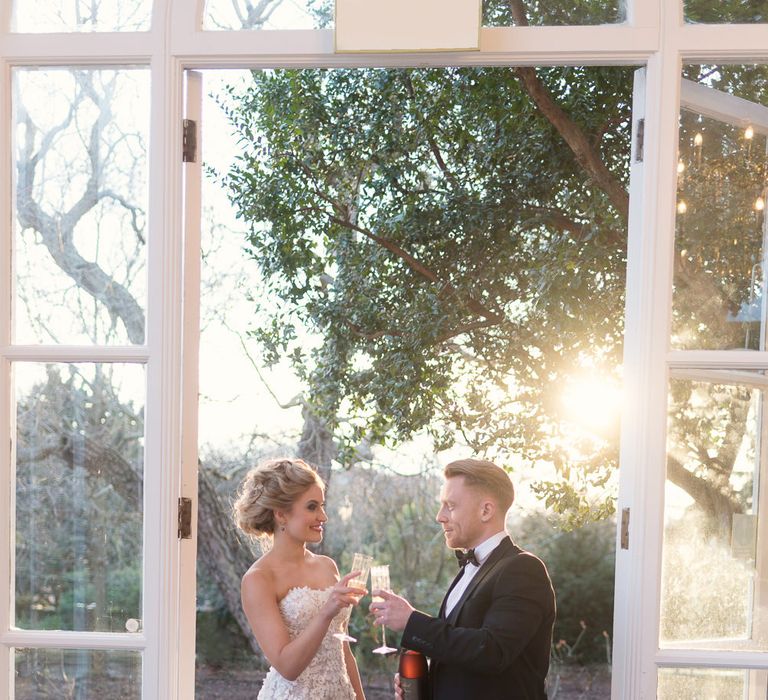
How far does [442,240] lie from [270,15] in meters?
2.85

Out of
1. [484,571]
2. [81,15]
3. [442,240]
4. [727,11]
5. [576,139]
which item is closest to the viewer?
[484,571]

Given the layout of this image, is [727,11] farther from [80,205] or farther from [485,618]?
[80,205]

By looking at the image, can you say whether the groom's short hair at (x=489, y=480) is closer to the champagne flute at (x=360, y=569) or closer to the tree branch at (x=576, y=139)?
the champagne flute at (x=360, y=569)

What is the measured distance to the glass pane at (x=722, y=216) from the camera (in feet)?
8.56

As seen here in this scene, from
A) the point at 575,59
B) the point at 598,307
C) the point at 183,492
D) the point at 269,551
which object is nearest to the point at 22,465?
the point at 183,492

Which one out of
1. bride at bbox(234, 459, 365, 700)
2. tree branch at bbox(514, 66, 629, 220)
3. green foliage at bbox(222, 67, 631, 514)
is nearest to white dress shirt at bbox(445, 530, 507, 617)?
bride at bbox(234, 459, 365, 700)

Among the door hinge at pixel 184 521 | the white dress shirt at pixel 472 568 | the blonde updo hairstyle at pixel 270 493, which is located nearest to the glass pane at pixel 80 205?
the door hinge at pixel 184 521

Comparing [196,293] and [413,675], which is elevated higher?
[196,293]

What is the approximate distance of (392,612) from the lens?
245 centimetres

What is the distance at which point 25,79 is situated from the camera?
274cm

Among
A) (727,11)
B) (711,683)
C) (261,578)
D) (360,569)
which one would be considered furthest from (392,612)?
(727,11)

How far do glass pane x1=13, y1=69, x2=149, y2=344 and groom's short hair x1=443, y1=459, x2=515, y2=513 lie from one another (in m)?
0.91

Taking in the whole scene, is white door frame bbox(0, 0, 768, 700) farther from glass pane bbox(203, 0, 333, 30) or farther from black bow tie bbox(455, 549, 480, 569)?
black bow tie bbox(455, 549, 480, 569)

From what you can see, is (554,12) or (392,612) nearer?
(392,612)
